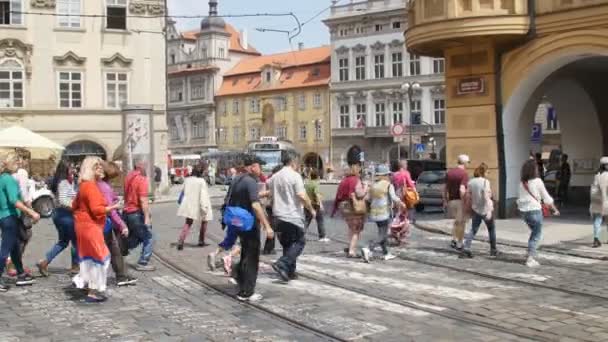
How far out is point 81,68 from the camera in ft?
127

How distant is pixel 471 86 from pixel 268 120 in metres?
59.7

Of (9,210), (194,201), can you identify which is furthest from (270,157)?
(9,210)

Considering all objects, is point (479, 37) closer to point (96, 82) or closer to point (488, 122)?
point (488, 122)

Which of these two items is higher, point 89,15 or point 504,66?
point 89,15

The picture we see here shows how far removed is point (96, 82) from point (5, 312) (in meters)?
31.7

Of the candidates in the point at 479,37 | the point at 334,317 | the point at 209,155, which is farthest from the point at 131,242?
the point at 209,155

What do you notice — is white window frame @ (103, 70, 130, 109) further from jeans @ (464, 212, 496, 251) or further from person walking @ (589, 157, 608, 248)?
person walking @ (589, 157, 608, 248)

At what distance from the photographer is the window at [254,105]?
79.5 meters

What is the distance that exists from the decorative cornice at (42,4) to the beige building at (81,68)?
5cm

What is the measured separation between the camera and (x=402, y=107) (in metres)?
64.8

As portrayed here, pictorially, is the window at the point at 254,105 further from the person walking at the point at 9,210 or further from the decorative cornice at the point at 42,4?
the person walking at the point at 9,210

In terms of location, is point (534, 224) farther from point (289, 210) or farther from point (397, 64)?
point (397, 64)

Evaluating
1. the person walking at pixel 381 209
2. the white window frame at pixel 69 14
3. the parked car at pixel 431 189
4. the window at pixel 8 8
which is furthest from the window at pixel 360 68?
the person walking at pixel 381 209

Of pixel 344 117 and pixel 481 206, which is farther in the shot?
pixel 344 117
